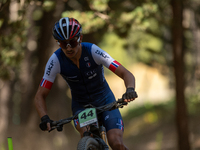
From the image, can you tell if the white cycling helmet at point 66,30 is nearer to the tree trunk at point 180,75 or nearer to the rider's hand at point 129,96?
the rider's hand at point 129,96

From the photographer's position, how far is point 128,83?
4273 mm

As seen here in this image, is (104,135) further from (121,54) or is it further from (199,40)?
(121,54)

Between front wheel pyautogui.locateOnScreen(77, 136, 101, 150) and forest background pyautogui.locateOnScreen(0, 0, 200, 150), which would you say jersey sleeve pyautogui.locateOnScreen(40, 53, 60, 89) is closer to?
front wheel pyautogui.locateOnScreen(77, 136, 101, 150)

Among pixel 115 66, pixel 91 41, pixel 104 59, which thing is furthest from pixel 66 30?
pixel 91 41

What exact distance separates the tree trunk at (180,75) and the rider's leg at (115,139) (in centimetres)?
731

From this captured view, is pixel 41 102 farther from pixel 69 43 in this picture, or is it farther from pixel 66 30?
pixel 66 30

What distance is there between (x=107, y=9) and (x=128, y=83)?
6.23 m

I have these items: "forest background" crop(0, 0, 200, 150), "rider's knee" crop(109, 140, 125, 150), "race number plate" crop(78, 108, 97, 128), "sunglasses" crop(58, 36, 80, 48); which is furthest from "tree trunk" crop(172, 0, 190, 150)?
"race number plate" crop(78, 108, 97, 128)

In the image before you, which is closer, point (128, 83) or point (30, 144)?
point (128, 83)

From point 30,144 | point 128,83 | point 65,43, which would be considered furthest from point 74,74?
point 30,144

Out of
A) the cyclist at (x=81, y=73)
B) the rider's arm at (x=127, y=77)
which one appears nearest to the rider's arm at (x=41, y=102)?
the cyclist at (x=81, y=73)

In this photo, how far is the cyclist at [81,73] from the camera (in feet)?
14.5

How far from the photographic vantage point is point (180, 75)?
11.5 meters

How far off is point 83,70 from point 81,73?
0.18 feet
